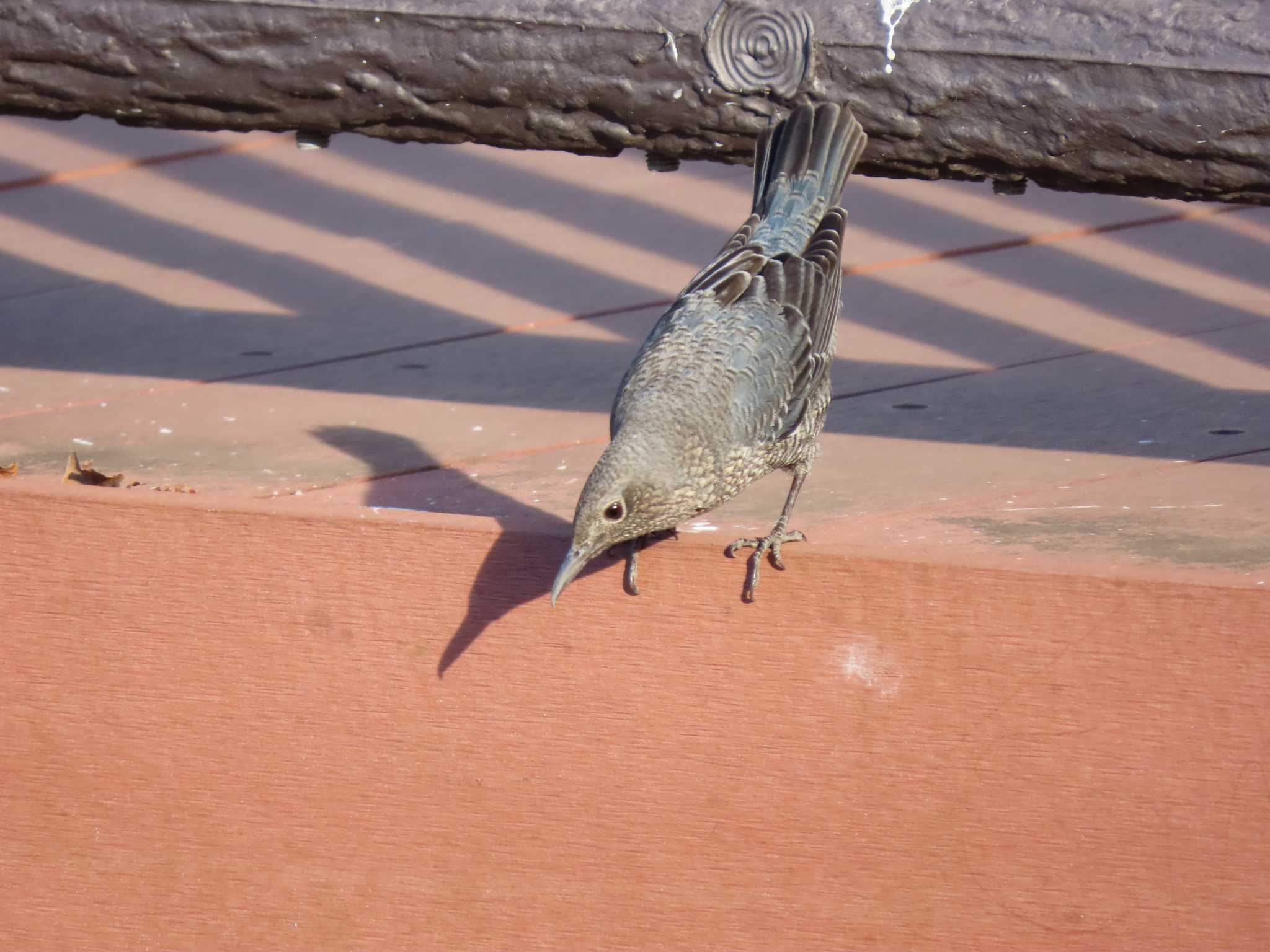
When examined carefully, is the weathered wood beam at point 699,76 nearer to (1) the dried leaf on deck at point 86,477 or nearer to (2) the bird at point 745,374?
(2) the bird at point 745,374

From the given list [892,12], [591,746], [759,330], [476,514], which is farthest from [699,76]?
[591,746]

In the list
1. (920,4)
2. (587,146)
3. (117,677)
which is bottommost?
(117,677)

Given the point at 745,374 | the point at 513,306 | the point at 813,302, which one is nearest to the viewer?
the point at 745,374

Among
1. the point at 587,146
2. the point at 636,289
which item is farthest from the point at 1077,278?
the point at 587,146

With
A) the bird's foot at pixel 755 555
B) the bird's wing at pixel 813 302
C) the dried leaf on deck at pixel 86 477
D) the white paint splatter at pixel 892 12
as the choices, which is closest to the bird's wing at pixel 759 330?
the bird's wing at pixel 813 302

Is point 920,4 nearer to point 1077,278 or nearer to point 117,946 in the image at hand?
point 1077,278

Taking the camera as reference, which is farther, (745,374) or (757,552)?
(745,374)

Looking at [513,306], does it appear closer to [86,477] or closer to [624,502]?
[86,477]

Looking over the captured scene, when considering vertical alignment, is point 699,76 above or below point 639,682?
above
